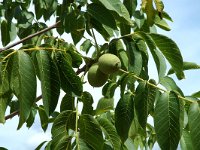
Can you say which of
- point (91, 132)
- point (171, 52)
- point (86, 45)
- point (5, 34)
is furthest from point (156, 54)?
point (5, 34)

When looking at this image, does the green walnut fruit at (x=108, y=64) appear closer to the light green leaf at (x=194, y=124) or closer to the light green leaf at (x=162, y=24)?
the light green leaf at (x=194, y=124)

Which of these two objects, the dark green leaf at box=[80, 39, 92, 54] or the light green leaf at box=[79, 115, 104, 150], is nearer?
the light green leaf at box=[79, 115, 104, 150]

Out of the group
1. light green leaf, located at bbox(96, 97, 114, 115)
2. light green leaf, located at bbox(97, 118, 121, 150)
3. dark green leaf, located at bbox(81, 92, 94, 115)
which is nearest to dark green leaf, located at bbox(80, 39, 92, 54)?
light green leaf, located at bbox(96, 97, 114, 115)

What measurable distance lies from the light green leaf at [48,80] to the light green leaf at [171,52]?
1.53 feet

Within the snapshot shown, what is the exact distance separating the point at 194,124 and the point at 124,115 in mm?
288

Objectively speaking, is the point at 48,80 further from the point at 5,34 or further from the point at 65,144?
the point at 5,34

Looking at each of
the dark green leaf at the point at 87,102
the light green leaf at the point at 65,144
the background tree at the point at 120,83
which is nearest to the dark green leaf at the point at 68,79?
the background tree at the point at 120,83

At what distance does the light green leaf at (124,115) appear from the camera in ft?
5.45

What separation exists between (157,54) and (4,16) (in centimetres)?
155

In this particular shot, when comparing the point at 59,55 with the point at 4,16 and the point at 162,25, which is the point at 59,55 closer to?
the point at 162,25

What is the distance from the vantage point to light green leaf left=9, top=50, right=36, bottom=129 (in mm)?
1424

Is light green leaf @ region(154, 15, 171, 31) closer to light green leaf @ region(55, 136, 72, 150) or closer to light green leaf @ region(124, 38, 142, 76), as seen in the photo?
light green leaf @ region(124, 38, 142, 76)

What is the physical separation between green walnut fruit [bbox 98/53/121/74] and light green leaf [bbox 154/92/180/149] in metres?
0.23

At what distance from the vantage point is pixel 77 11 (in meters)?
2.13
